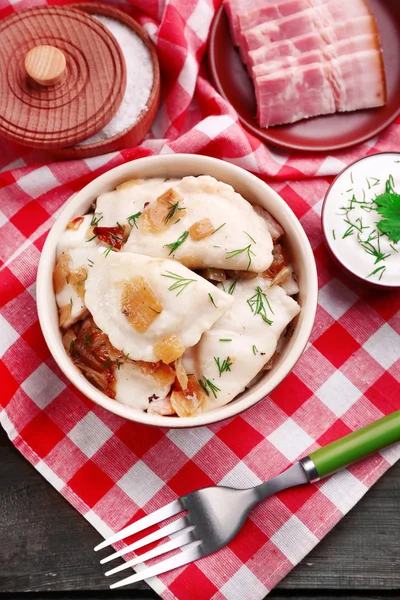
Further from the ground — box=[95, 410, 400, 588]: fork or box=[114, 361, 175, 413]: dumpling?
box=[114, 361, 175, 413]: dumpling

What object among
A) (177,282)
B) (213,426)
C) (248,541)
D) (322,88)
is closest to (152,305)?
(177,282)

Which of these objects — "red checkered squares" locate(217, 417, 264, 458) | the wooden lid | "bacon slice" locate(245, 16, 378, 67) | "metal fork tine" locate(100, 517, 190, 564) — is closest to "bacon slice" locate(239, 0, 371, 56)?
"bacon slice" locate(245, 16, 378, 67)

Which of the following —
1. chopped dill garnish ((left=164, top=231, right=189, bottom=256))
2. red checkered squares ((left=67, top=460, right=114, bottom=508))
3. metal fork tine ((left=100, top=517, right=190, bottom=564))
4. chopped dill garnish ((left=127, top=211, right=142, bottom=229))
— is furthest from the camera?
red checkered squares ((left=67, top=460, right=114, bottom=508))

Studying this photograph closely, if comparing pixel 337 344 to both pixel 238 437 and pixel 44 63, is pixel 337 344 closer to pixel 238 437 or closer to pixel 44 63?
pixel 238 437

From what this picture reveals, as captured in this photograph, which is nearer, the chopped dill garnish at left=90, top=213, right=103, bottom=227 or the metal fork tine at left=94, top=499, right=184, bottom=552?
the chopped dill garnish at left=90, top=213, right=103, bottom=227

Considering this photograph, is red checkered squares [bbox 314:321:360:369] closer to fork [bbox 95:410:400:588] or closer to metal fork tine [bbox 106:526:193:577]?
fork [bbox 95:410:400:588]

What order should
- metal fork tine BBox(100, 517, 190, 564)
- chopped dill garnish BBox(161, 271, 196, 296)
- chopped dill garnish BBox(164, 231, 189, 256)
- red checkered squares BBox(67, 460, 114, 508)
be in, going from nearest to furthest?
chopped dill garnish BBox(161, 271, 196, 296)
chopped dill garnish BBox(164, 231, 189, 256)
metal fork tine BBox(100, 517, 190, 564)
red checkered squares BBox(67, 460, 114, 508)

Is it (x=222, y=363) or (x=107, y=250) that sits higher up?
(x=107, y=250)
